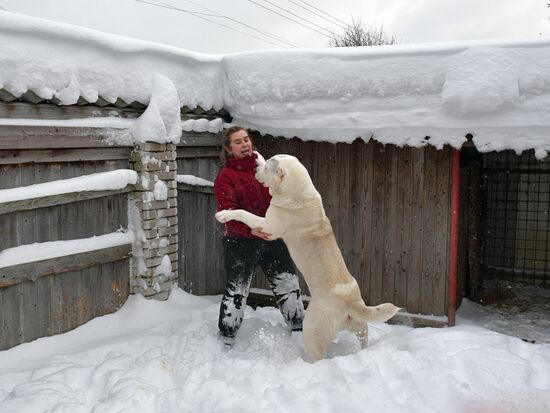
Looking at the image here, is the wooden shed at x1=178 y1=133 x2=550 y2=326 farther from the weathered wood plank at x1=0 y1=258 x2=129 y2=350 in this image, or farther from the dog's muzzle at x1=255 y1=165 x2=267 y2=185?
the dog's muzzle at x1=255 y1=165 x2=267 y2=185

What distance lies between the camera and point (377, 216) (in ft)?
18.9

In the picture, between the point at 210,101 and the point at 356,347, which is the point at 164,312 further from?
the point at 210,101

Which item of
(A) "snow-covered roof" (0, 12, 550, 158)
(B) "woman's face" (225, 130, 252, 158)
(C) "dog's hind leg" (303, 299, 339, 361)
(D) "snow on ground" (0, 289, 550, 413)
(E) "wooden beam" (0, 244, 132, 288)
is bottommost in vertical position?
(D) "snow on ground" (0, 289, 550, 413)

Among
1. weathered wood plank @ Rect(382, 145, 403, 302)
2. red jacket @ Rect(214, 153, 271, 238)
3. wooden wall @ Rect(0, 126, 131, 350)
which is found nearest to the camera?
wooden wall @ Rect(0, 126, 131, 350)

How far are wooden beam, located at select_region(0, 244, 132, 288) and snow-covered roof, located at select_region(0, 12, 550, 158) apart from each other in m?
1.34

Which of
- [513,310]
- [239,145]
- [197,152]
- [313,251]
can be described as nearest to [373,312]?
[313,251]

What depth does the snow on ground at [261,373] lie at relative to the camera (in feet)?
11.0

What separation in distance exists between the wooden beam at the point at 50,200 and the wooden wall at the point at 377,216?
1.28 m

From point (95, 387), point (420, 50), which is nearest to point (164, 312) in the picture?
point (95, 387)

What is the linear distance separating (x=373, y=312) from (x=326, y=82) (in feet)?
8.37

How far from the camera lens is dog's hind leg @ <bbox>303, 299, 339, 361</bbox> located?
158 inches

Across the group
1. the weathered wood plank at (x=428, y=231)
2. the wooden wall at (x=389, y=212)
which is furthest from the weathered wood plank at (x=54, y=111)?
the weathered wood plank at (x=428, y=231)

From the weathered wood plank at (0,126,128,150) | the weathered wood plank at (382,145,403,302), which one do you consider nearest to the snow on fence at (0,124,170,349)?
the weathered wood plank at (0,126,128,150)

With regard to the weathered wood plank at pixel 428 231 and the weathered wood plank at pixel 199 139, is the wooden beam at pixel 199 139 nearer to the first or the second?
the weathered wood plank at pixel 199 139
